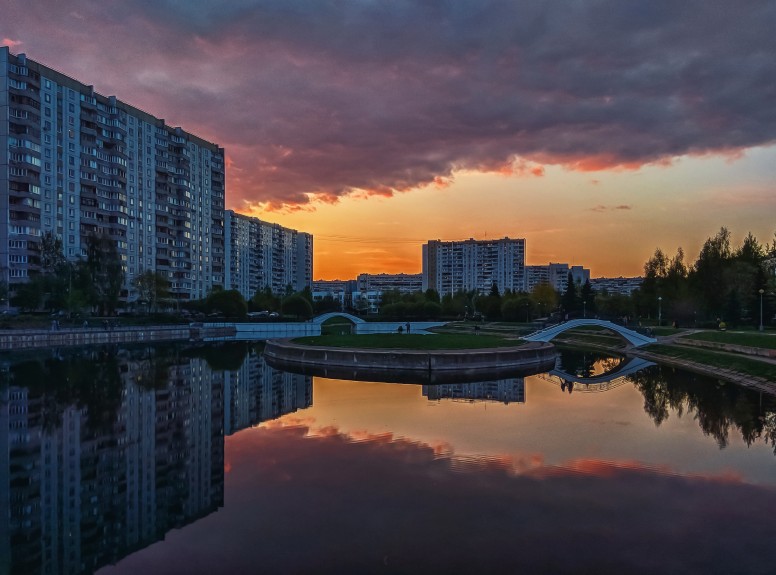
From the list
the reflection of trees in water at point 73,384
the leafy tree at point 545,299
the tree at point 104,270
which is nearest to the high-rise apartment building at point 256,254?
the tree at point 104,270

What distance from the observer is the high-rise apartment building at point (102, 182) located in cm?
7481

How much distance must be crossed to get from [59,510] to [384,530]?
8.04m

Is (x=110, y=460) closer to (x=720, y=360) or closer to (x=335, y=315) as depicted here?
(x=720, y=360)

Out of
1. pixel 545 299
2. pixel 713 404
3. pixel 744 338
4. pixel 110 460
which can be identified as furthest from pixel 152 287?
pixel 713 404

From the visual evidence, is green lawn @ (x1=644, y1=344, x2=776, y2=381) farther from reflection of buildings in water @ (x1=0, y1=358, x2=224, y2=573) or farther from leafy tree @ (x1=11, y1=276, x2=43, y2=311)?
leafy tree @ (x1=11, y1=276, x2=43, y2=311)

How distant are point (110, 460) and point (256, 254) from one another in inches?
6086

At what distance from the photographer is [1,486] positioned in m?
15.0

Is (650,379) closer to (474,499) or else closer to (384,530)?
(474,499)

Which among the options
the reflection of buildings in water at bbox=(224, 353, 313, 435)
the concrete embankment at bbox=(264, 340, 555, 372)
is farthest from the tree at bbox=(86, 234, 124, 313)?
the reflection of buildings in water at bbox=(224, 353, 313, 435)

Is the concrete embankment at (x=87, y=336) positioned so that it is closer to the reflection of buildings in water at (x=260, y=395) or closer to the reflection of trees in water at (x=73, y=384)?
the reflection of trees in water at (x=73, y=384)

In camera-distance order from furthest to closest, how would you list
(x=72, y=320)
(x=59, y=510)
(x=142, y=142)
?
(x=142, y=142) → (x=72, y=320) → (x=59, y=510)

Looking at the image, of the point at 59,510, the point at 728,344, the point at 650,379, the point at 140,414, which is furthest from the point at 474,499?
the point at 728,344

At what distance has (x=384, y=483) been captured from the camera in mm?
15219

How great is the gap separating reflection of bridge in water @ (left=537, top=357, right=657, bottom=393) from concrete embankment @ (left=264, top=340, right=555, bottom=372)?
265 centimetres
